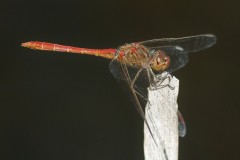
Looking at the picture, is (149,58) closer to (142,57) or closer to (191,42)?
(142,57)

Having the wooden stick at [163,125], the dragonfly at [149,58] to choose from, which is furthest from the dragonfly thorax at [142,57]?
the wooden stick at [163,125]


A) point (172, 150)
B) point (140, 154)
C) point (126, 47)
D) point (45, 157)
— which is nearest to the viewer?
point (172, 150)

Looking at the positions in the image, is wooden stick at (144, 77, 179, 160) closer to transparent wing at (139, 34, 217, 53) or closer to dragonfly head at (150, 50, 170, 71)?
dragonfly head at (150, 50, 170, 71)

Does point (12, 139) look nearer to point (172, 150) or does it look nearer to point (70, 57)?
point (70, 57)

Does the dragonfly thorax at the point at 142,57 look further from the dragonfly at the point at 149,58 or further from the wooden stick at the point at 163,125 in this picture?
the wooden stick at the point at 163,125

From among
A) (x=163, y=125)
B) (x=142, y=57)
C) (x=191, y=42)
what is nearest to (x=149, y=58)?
(x=142, y=57)

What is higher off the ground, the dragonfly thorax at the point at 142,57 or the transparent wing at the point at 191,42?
the transparent wing at the point at 191,42

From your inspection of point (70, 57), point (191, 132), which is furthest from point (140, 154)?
point (70, 57)
